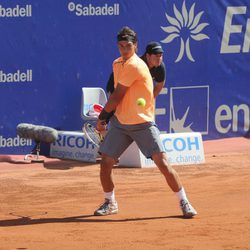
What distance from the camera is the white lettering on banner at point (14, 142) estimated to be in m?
13.0

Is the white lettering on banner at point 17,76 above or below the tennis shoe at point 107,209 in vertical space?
above

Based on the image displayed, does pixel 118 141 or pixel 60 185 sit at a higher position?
pixel 118 141

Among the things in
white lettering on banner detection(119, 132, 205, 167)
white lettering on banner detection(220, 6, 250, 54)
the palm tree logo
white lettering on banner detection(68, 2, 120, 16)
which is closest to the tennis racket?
white lettering on banner detection(119, 132, 205, 167)

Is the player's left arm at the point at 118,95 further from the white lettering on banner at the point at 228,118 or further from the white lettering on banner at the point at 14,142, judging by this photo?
the white lettering on banner at the point at 228,118

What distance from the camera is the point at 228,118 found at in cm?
1518

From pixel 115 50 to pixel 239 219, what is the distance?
18.5ft

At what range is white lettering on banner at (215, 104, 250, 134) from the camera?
15.1 m

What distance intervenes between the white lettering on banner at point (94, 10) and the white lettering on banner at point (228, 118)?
2583mm

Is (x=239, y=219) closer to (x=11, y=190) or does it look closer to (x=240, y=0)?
(x=11, y=190)

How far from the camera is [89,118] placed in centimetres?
1339

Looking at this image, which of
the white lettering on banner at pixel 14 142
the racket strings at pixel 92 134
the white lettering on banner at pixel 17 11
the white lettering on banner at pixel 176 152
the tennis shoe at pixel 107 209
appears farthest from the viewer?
the white lettering on banner at pixel 14 142

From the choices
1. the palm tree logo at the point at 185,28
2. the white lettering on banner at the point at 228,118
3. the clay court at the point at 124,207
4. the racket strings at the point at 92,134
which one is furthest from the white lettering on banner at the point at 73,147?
the white lettering on banner at the point at 228,118

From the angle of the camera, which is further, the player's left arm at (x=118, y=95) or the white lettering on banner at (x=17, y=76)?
the white lettering on banner at (x=17, y=76)

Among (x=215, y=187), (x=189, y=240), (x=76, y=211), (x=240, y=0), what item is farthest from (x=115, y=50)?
(x=189, y=240)
